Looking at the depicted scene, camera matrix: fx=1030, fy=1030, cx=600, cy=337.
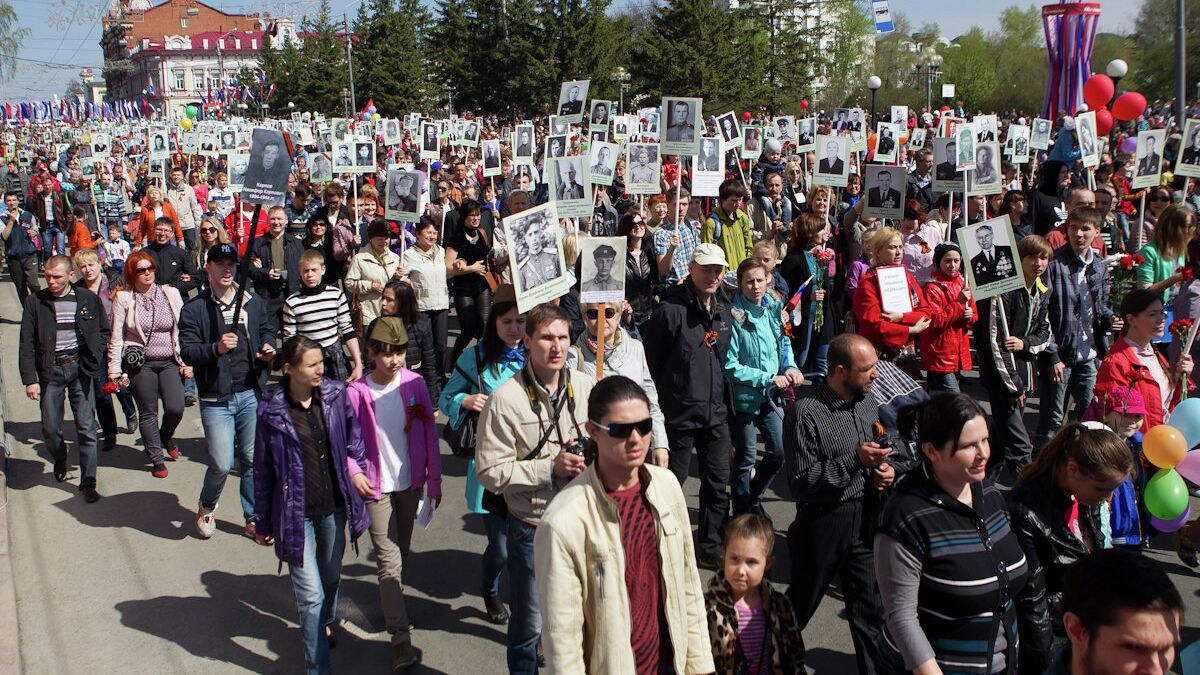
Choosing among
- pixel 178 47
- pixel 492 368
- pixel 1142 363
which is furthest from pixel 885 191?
pixel 178 47

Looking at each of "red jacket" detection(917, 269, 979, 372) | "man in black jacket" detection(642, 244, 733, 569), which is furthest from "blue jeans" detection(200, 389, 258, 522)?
"red jacket" detection(917, 269, 979, 372)

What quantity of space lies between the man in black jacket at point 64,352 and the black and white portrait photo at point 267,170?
2041mm

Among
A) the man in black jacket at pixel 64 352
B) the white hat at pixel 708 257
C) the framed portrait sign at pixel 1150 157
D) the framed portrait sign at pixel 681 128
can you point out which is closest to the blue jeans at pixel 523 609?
the white hat at pixel 708 257

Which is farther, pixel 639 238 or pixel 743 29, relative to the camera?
pixel 743 29

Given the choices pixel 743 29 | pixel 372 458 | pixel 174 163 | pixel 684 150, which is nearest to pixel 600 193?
pixel 684 150

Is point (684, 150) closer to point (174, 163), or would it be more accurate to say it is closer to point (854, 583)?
point (854, 583)

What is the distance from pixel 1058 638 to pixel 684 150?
21.9 feet

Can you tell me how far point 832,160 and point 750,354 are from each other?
5779 millimetres

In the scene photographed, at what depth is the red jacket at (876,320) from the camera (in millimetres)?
6898

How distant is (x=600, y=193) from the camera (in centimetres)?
1323

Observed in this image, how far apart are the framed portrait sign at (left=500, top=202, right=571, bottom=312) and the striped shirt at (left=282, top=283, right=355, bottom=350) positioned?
104 inches

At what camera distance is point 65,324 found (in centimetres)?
785

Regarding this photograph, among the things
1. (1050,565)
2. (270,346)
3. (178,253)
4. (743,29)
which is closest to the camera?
(1050,565)

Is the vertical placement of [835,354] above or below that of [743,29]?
below
